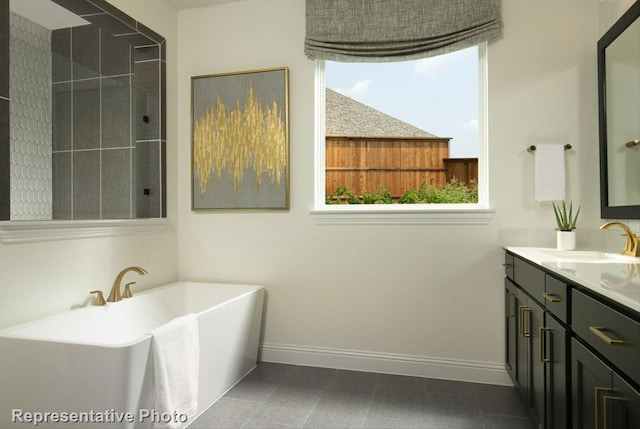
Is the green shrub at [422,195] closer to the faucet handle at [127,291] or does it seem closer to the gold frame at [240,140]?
the gold frame at [240,140]

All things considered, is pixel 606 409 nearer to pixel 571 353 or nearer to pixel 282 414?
pixel 571 353

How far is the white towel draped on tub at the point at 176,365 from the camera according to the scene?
1.77 metres

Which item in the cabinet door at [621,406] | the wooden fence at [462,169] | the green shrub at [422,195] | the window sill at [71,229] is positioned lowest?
the cabinet door at [621,406]

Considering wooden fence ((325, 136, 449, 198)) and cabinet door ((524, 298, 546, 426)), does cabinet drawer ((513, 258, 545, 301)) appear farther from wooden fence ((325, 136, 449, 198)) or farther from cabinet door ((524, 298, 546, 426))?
wooden fence ((325, 136, 449, 198))

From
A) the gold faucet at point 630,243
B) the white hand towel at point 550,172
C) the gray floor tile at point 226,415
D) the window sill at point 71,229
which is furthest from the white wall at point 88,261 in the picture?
the gold faucet at point 630,243

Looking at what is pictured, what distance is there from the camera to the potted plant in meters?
2.33

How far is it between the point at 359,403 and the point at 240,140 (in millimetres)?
1896

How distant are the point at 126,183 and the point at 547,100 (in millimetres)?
2695

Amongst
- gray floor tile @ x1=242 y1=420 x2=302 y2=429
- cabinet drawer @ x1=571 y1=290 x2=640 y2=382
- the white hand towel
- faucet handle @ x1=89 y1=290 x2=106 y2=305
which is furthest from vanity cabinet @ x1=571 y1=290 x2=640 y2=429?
faucet handle @ x1=89 y1=290 x2=106 y2=305

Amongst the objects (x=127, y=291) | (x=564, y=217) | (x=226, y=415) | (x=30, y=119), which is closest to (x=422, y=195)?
(x=564, y=217)

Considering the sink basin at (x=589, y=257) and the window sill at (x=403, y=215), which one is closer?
the sink basin at (x=589, y=257)

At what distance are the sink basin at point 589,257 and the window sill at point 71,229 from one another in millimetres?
2428

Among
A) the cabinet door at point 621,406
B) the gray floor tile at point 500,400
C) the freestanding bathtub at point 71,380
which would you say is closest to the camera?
the cabinet door at point 621,406

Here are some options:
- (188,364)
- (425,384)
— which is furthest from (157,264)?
(425,384)
